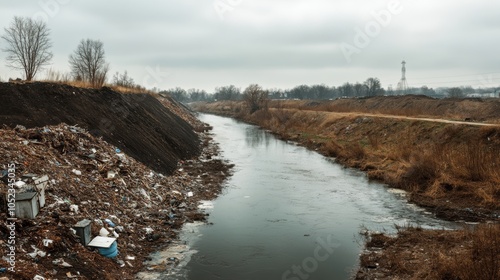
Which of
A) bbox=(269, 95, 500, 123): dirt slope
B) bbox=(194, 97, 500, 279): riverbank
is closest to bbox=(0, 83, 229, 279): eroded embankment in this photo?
bbox=(194, 97, 500, 279): riverbank

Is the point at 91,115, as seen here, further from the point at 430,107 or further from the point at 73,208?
the point at 430,107

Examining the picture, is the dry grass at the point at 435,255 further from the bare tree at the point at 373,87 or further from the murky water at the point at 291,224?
the bare tree at the point at 373,87

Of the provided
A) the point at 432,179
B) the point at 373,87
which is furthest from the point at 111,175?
the point at 373,87

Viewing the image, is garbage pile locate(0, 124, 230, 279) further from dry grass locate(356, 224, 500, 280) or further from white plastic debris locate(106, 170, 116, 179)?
dry grass locate(356, 224, 500, 280)

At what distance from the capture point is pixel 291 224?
459 inches

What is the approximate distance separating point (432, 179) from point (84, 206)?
1392 centimetres

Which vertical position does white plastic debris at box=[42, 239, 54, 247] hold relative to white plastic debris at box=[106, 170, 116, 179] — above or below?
below

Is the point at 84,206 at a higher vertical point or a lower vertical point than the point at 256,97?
lower

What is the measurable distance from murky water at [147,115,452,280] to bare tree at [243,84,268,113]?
148ft

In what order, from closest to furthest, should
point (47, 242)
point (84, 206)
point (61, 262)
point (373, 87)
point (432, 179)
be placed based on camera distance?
point (61, 262) < point (47, 242) < point (84, 206) < point (432, 179) < point (373, 87)

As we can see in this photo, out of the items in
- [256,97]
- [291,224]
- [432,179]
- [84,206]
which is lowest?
[291,224]

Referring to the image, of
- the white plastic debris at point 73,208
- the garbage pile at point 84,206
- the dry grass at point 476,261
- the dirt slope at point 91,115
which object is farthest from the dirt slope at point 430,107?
the white plastic debris at point 73,208

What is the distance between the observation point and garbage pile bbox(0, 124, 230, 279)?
22.0ft

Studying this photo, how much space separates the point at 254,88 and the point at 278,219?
5521 cm
